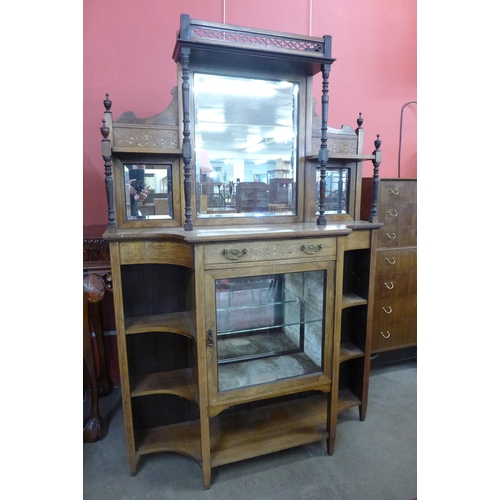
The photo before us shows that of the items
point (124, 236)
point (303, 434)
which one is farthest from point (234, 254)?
point (303, 434)

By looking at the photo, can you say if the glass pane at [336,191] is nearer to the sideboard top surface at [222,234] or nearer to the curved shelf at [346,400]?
the sideboard top surface at [222,234]

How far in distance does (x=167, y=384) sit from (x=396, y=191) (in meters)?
1.76

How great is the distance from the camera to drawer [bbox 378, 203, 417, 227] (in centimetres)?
219

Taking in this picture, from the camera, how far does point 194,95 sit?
64.9 inches

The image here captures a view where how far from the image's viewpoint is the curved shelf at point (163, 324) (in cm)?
153

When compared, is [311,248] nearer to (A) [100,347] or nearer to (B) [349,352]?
(B) [349,352]

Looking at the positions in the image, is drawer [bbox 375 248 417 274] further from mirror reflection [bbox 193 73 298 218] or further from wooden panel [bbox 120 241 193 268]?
wooden panel [bbox 120 241 193 268]

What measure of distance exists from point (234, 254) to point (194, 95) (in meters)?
0.83

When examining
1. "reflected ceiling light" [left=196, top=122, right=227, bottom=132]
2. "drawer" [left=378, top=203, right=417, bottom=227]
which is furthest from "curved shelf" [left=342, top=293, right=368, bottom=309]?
"reflected ceiling light" [left=196, top=122, right=227, bottom=132]

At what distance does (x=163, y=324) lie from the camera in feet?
5.24

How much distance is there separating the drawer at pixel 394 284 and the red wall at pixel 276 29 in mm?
790

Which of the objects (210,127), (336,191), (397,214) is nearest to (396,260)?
(397,214)

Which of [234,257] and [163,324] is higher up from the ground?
[234,257]
